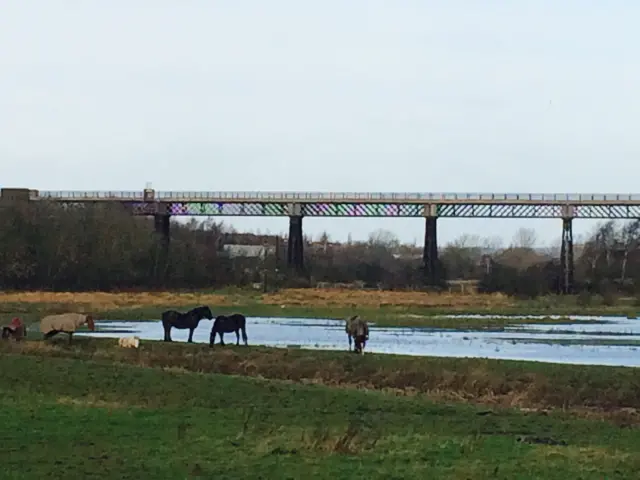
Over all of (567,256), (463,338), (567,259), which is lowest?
(463,338)

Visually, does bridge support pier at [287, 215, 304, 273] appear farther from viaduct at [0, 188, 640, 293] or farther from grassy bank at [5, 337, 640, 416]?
grassy bank at [5, 337, 640, 416]

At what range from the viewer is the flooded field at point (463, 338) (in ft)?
130

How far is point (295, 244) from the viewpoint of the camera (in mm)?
115250

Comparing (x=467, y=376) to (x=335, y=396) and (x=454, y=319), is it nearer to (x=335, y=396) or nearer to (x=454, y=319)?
(x=335, y=396)

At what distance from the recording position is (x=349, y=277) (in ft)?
390

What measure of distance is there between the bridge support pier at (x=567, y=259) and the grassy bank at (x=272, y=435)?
252ft

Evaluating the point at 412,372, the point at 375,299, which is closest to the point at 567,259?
the point at 375,299

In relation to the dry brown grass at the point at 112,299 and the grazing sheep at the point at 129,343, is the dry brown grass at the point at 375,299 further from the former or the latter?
the grazing sheep at the point at 129,343

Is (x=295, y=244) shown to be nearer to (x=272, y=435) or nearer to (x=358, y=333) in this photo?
(x=358, y=333)

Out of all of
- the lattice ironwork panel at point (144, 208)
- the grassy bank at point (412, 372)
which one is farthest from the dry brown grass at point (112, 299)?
the grassy bank at point (412, 372)

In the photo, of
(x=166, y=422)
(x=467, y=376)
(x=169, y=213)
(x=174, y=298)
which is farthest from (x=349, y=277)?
(x=166, y=422)

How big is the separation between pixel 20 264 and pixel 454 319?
43.7m

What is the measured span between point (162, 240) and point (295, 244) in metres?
13.9

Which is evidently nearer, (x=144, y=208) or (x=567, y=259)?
(x=567, y=259)
